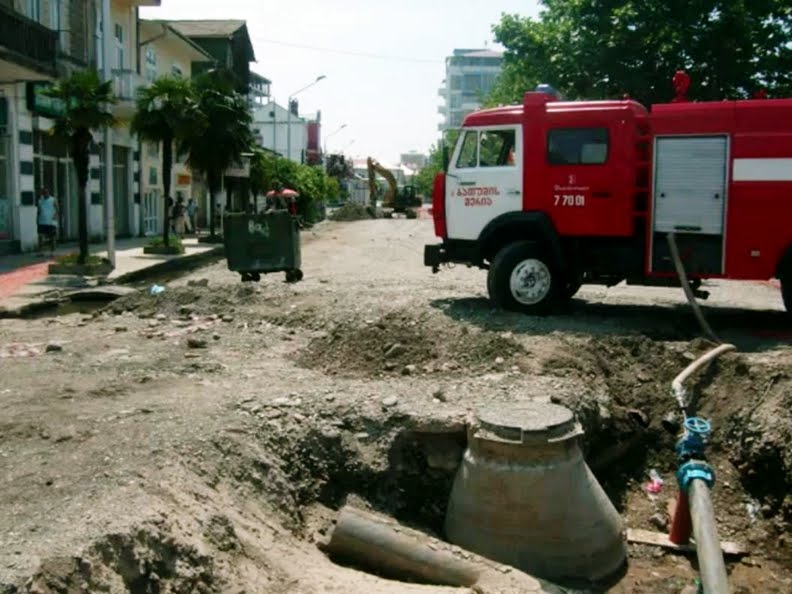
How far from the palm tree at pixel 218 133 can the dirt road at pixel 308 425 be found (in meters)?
17.6

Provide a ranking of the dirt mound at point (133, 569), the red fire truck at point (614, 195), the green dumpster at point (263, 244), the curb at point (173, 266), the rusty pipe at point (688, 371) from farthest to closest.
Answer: the curb at point (173, 266)
the green dumpster at point (263, 244)
the red fire truck at point (614, 195)
the rusty pipe at point (688, 371)
the dirt mound at point (133, 569)

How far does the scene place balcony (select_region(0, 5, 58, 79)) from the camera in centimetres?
1917

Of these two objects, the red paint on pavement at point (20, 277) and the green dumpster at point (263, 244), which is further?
the green dumpster at point (263, 244)

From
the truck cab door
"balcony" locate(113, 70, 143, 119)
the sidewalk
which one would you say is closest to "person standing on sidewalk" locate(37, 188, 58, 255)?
the sidewalk

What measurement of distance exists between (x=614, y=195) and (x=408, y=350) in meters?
3.61

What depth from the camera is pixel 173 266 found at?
22.9 metres

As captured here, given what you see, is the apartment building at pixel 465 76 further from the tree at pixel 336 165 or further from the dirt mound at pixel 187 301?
the dirt mound at pixel 187 301

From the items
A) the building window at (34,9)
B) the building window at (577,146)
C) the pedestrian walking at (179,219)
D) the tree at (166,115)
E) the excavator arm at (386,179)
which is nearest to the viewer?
the building window at (577,146)

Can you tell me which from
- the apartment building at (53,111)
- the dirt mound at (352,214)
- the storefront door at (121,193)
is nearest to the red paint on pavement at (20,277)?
the apartment building at (53,111)

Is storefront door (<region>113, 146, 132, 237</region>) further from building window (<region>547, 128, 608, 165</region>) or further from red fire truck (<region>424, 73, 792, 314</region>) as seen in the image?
building window (<region>547, 128, 608, 165</region>)

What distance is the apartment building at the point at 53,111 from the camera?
67.0ft

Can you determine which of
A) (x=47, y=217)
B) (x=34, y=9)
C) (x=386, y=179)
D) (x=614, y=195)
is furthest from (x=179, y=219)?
(x=614, y=195)

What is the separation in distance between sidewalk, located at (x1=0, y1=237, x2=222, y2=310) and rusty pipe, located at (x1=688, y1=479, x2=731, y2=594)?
10862mm

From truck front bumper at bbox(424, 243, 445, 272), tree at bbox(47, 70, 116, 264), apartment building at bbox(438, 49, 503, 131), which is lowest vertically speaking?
truck front bumper at bbox(424, 243, 445, 272)
